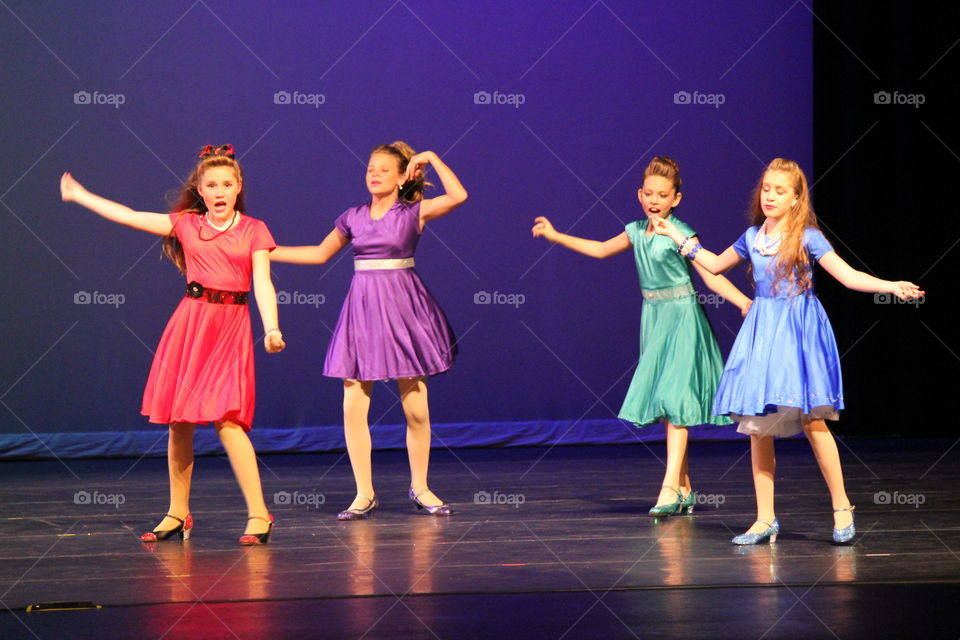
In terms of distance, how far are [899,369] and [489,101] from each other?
249 cm

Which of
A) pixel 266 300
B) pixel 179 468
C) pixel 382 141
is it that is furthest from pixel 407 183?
pixel 382 141

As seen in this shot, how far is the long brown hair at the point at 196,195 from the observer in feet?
11.6

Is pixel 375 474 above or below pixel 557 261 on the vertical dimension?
below

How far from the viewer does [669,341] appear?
4.09 meters

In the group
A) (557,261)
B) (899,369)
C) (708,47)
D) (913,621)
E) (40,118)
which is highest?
(708,47)

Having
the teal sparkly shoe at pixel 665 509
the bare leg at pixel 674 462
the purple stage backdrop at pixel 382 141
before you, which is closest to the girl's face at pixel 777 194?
the bare leg at pixel 674 462

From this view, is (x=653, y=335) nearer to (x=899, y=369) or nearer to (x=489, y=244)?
(x=489, y=244)

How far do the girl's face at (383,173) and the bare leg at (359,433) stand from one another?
637 mm

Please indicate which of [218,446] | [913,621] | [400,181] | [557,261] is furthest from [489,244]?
[913,621]

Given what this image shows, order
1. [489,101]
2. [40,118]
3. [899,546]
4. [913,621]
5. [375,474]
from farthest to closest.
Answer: [489,101], [40,118], [375,474], [899,546], [913,621]

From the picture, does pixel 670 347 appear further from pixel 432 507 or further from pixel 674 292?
pixel 432 507

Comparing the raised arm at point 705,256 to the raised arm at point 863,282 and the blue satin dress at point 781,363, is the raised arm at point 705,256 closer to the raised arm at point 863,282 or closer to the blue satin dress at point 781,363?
the blue satin dress at point 781,363

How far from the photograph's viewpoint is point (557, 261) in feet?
20.2

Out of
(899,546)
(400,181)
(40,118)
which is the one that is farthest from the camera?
(40,118)
